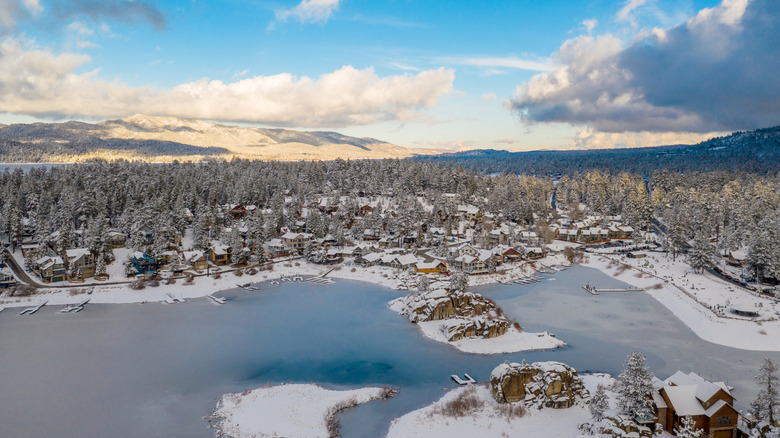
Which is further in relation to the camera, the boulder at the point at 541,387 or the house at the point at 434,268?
the house at the point at 434,268

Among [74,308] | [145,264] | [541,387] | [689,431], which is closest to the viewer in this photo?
[689,431]

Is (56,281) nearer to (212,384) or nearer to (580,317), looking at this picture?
(212,384)

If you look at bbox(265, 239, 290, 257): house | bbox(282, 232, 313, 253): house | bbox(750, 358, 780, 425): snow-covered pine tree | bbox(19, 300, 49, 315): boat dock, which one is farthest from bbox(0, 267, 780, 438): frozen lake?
bbox(282, 232, 313, 253): house

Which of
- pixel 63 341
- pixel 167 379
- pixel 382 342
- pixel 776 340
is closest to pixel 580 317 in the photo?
pixel 776 340

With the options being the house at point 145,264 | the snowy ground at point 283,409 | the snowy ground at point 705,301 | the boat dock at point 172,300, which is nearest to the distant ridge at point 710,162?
the snowy ground at point 705,301

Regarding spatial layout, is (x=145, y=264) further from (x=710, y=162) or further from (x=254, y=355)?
(x=710, y=162)

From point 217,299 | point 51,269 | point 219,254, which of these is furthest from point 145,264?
point 217,299

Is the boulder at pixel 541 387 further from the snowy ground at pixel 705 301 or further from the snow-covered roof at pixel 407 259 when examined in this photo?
the snow-covered roof at pixel 407 259
